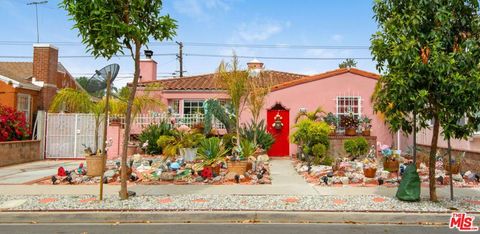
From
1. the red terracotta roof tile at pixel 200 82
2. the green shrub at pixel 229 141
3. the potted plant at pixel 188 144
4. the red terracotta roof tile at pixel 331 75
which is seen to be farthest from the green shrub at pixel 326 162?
the red terracotta roof tile at pixel 200 82

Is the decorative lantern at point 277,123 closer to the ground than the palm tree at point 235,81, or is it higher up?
closer to the ground

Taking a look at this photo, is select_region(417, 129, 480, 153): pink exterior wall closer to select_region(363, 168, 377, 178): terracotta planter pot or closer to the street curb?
select_region(363, 168, 377, 178): terracotta planter pot

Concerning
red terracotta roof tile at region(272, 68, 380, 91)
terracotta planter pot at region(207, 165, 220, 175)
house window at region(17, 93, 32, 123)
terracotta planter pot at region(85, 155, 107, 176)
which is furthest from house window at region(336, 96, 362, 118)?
house window at region(17, 93, 32, 123)

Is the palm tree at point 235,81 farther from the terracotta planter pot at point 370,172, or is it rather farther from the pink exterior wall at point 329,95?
the terracotta planter pot at point 370,172

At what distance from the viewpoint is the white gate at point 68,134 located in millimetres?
17797

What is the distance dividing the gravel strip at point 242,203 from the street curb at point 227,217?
268mm

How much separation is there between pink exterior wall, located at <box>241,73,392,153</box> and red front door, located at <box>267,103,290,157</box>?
0.64 ft

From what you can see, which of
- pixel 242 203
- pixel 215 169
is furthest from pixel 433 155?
pixel 215 169

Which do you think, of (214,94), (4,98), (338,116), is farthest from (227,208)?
(4,98)

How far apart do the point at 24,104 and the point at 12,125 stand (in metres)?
2.23

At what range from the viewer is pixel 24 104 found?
60.9 feet

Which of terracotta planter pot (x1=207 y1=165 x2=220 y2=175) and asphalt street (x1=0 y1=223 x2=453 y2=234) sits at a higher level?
terracotta planter pot (x1=207 y1=165 x2=220 y2=175)

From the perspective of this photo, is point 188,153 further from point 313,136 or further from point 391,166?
point 391,166

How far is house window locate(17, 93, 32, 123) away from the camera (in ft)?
59.4
